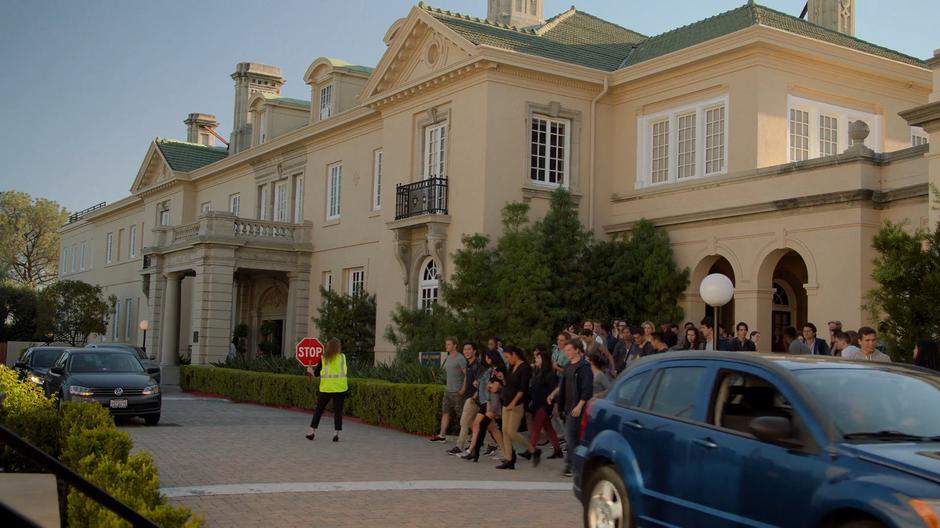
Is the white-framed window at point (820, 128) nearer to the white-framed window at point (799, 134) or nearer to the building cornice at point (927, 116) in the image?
the white-framed window at point (799, 134)

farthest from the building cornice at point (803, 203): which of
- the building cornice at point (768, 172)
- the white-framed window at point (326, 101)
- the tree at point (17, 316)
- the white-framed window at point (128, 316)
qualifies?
the tree at point (17, 316)

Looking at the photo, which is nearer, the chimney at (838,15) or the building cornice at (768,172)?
the building cornice at (768,172)

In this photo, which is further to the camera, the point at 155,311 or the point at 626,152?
the point at 155,311

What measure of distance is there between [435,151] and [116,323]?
32.4m

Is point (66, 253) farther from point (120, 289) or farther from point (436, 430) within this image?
point (436, 430)

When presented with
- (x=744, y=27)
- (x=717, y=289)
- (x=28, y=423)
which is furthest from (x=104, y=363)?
(x=744, y=27)

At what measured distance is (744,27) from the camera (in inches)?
981

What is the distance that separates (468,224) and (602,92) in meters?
4.95

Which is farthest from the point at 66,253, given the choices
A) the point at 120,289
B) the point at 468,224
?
the point at 468,224

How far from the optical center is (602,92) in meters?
26.7

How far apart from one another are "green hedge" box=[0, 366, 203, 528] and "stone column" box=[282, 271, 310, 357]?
21146mm

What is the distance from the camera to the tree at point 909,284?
1306 cm

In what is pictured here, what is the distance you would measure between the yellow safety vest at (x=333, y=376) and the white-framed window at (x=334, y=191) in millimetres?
18063

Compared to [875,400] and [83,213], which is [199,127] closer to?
[83,213]
